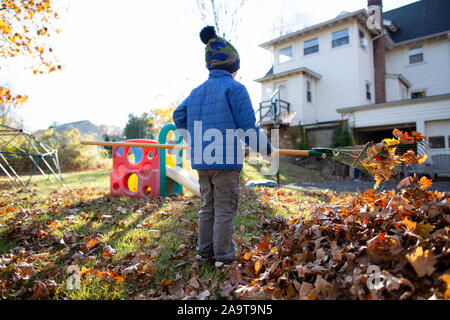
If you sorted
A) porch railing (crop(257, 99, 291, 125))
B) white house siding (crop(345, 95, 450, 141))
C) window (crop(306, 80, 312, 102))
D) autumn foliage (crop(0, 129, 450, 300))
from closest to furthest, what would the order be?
autumn foliage (crop(0, 129, 450, 300)), white house siding (crop(345, 95, 450, 141)), porch railing (crop(257, 99, 291, 125)), window (crop(306, 80, 312, 102))

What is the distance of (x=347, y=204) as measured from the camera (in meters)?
2.84

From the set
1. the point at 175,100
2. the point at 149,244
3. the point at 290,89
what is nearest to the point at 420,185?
the point at 149,244

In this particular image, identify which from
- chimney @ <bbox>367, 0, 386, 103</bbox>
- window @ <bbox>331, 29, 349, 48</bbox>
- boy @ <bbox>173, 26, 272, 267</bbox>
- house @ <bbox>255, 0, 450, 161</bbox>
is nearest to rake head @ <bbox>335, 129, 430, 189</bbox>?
boy @ <bbox>173, 26, 272, 267</bbox>

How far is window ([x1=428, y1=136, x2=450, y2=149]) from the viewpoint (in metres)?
13.4

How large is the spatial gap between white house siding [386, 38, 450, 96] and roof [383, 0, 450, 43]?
2.27 feet

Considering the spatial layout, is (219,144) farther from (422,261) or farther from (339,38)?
(339,38)

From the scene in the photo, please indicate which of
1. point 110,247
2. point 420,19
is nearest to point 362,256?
point 110,247

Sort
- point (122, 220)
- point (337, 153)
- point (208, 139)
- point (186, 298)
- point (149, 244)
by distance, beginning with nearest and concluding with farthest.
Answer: point (186, 298)
point (208, 139)
point (149, 244)
point (337, 153)
point (122, 220)

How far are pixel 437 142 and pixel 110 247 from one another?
15.6 metres

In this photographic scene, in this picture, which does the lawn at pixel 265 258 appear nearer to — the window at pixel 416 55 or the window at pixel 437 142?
the window at pixel 437 142

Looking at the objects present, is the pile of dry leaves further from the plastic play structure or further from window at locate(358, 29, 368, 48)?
window at locate(358, 29, 368, 48)

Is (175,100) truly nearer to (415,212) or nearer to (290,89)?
(290,89)
